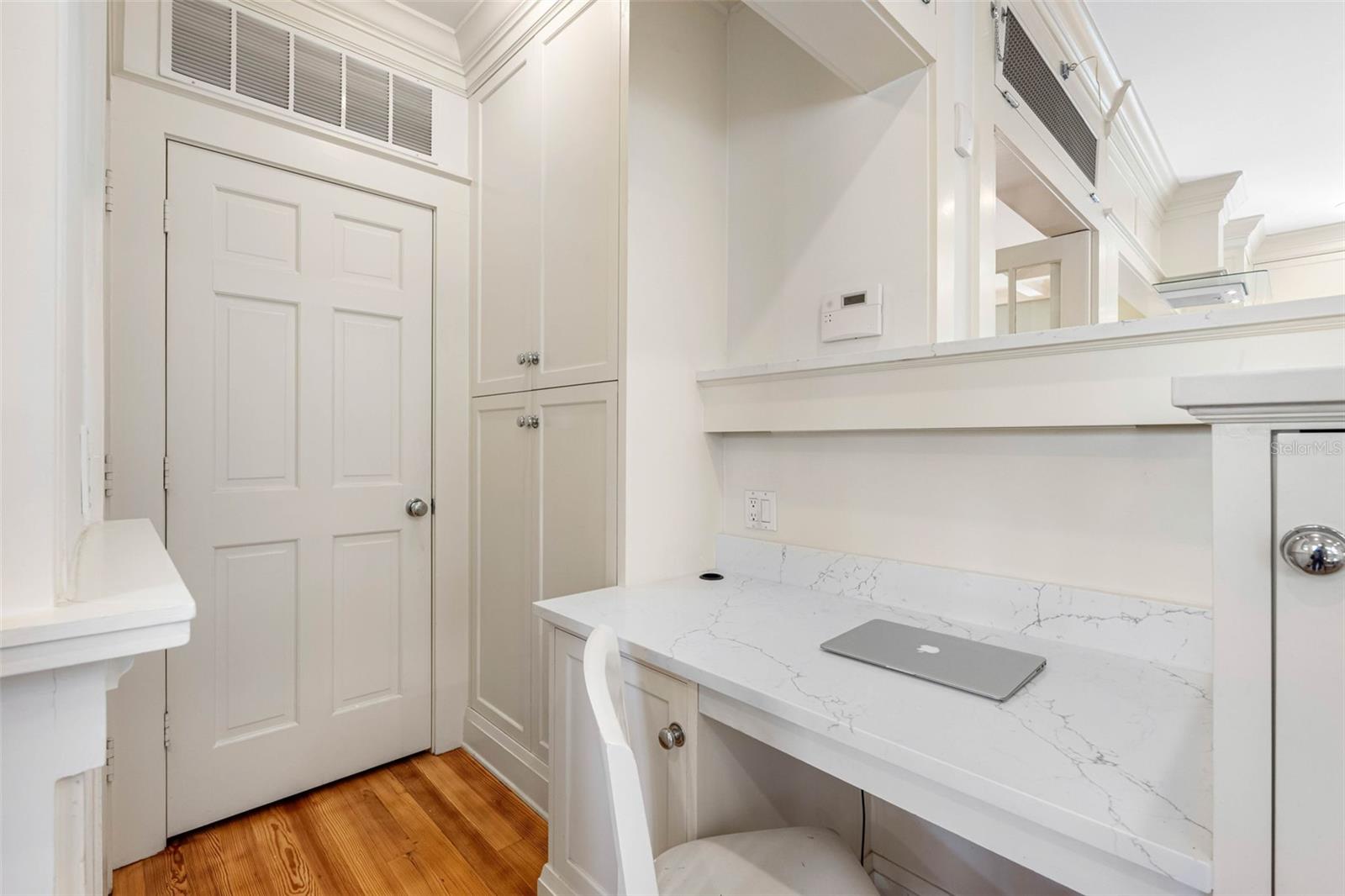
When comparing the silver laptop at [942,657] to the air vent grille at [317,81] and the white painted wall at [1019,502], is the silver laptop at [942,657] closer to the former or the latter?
the white painted wall at [1019,502]

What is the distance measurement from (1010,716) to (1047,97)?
1903mm

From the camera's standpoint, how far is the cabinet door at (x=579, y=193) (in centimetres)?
161

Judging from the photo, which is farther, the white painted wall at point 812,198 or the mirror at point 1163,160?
the white painted wall at point 812,198

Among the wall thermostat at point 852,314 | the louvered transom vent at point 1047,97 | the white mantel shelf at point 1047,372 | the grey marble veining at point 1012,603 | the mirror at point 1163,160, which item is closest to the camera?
the white mantel shelf at point 1047,372

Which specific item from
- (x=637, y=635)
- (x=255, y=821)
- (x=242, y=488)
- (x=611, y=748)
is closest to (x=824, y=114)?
(x=637, y=635)

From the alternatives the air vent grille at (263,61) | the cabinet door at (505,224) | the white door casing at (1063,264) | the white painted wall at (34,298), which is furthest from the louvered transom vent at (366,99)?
the white door casing at (1063,264)

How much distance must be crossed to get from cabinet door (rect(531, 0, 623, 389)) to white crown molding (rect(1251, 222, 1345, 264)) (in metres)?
1.41

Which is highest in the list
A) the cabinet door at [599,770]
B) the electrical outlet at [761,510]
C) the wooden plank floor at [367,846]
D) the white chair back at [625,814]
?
the electrical outlet at [761,510]

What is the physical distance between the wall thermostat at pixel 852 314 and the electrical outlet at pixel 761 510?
48cm

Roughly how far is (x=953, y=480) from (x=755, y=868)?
88cm

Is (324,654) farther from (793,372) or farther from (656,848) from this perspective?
(793,372)

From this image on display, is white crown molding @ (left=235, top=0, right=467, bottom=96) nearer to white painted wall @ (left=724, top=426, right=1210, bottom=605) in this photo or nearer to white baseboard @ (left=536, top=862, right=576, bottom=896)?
white painted wall @ (left=724, top=426, right=1210, bottom=605)

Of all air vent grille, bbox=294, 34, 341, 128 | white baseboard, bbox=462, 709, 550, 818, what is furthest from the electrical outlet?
air vent grille, bbox=294, 34, 341, 128

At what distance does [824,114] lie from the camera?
5.33 feet
